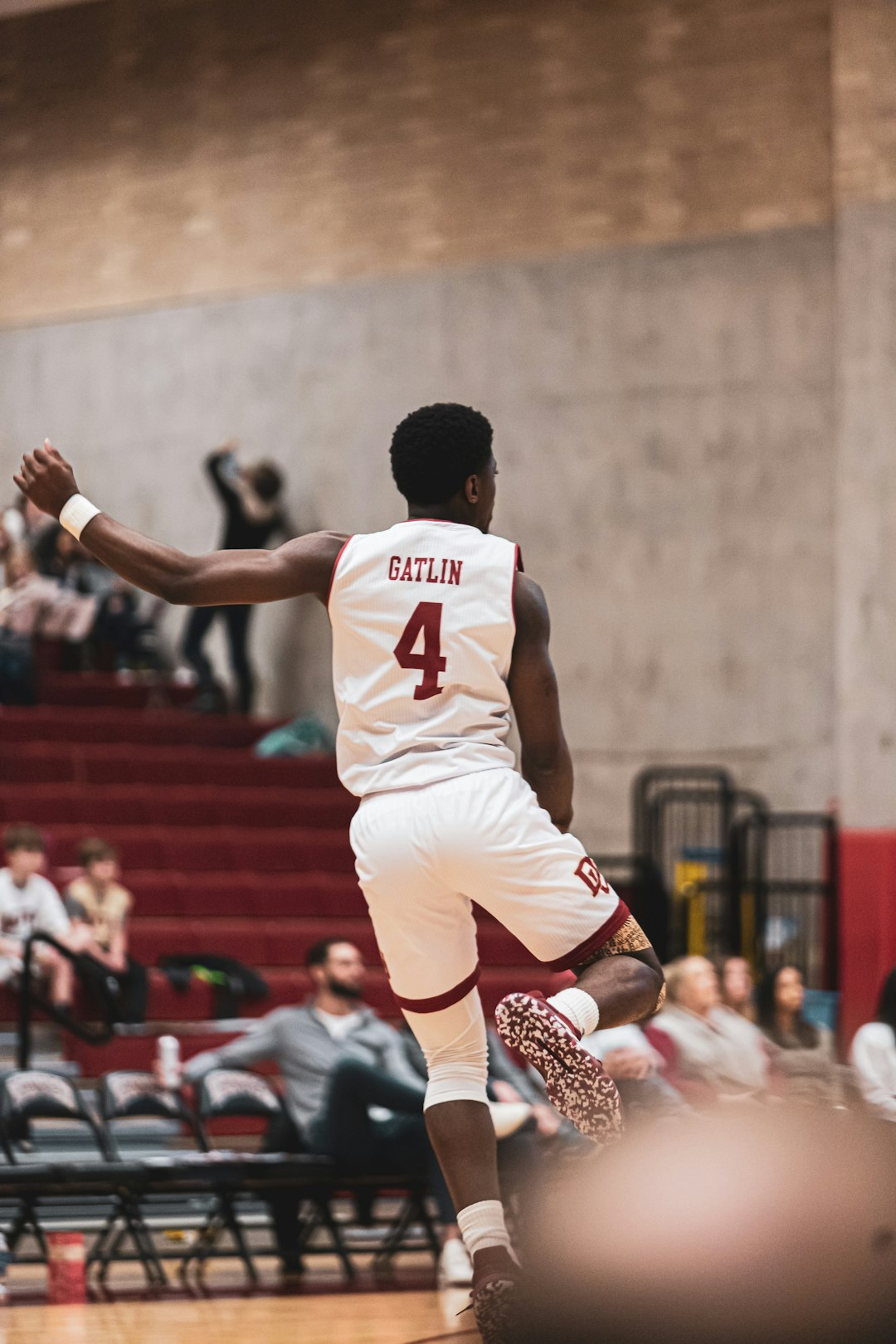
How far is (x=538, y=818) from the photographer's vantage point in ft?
10.9

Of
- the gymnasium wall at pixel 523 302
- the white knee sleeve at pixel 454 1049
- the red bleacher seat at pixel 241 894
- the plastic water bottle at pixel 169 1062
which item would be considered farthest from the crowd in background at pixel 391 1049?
the gymnasium wall at pixel 523 302

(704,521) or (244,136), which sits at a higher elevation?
(244,136)

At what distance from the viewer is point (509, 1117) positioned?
221 inches

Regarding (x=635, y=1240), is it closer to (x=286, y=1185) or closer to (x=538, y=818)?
(x=538, y=818)

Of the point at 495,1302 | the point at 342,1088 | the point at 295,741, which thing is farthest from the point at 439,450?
the point at 295,741

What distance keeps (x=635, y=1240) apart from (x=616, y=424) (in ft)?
35.8

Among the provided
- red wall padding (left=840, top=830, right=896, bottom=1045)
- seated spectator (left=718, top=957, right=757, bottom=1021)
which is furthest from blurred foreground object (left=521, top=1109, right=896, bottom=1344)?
red wall padding (left=840, top=830, right=896, bottom=1045)

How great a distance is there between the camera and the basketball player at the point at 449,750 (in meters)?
3.29

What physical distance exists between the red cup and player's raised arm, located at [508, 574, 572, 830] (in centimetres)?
246

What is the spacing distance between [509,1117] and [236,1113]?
1.23 metres

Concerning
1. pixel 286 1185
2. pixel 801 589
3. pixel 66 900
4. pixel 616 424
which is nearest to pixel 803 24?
pixel 616 424

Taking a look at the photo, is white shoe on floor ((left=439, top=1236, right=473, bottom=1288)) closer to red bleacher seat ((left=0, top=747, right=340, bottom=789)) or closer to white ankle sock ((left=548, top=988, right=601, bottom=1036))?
white ankle sock ((left=548, top=988, right=601, bottom=1036))

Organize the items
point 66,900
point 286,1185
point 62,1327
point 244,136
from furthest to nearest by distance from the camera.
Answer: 1. point 244,136
2. point 66,900
3. point 286,1185
4. point 62,1327

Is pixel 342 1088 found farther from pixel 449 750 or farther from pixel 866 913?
pixel 866 913
